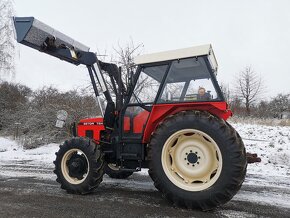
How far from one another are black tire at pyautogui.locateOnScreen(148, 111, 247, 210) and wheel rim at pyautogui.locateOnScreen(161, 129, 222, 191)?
0.15ft

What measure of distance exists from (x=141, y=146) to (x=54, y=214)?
5.62ft

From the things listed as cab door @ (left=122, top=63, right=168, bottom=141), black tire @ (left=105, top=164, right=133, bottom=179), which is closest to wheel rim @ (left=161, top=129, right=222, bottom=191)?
cab door @ (left=122, top=63, right=168, bottom=141)

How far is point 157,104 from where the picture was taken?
4.54 meters

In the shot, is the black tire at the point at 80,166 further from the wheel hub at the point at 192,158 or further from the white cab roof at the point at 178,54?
A: the white cab roof at the point at 178,54

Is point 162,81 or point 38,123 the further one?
point 38,123

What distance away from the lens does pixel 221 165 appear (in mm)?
3834

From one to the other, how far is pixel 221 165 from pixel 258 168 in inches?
179

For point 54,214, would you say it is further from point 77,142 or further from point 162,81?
point 162,81

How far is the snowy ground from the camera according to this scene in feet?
16.1

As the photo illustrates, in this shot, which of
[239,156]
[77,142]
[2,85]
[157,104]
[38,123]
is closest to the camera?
[239,156]

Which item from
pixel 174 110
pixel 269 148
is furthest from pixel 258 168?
pixel 174 110

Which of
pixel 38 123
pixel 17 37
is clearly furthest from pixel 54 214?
pixel 38 123

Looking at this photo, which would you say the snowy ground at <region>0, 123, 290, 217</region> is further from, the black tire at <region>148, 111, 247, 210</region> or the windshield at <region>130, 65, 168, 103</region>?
the windshield at <region>130, 65, 168, 103</region>

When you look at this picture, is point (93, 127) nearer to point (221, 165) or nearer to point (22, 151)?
point (221, 165)
